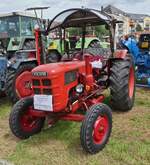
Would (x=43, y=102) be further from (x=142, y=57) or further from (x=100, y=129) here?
(x=142, y=57)

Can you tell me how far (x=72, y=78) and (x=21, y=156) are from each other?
4.65 feet

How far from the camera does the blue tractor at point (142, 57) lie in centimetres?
926

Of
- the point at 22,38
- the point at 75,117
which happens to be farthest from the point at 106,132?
the point at 22,38

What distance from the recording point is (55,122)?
5902 mm

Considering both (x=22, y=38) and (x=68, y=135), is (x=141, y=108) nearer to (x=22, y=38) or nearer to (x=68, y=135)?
(x=68, y=135)

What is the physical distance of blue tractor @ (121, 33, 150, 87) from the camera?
30.4 ft

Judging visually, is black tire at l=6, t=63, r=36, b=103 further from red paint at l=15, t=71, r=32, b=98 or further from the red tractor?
the red tractor

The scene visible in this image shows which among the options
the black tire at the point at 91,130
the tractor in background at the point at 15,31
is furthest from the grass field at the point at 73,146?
the tractor in background at the point at 15,31

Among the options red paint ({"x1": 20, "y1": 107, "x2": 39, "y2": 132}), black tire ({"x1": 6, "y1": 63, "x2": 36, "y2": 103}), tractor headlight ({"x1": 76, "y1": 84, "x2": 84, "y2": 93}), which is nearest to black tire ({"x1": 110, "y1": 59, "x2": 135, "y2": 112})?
tractor headlight ({"x1": 76, "y1": 84, "x2": 84, "y2": 93})

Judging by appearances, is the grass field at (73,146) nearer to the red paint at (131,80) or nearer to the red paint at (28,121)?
the red paint at (28,121)

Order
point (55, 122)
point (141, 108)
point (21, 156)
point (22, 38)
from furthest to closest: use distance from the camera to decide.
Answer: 1. point (22, 38)
2. point (141, 108)
3. point (55, 122)
4. point (21, 156)

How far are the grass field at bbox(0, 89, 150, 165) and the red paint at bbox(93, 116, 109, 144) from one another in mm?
176

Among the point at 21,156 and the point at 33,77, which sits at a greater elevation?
the point at 33,77

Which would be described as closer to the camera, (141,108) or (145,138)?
(145,138)
